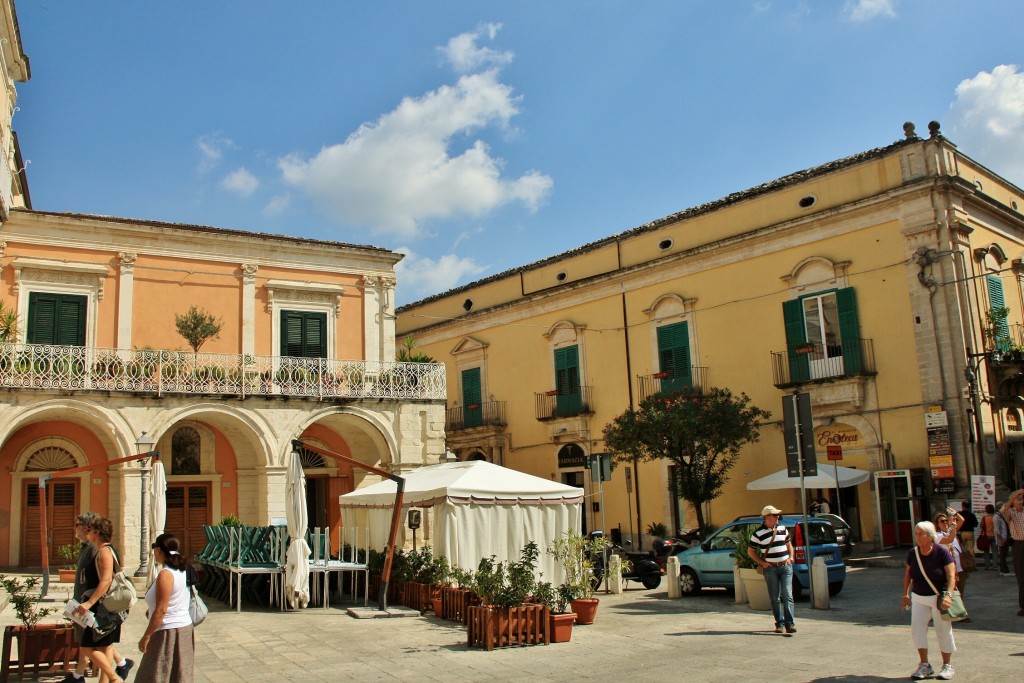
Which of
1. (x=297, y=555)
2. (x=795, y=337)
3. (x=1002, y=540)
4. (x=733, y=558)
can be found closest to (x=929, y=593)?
(x=733, y=558)

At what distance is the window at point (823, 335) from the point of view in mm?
21531

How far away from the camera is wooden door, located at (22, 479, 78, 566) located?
64.8 feet

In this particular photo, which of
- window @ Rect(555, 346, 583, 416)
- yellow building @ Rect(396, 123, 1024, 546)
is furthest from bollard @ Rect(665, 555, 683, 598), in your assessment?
window @ Rect(555, 346, 583, 416)

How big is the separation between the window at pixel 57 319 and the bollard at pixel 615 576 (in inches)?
503

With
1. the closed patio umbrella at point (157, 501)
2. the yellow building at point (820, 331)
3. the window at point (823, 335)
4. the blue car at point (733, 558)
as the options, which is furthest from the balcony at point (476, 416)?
the blue car at point (733, 558)

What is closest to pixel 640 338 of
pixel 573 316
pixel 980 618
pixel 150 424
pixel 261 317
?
pixel 573 316

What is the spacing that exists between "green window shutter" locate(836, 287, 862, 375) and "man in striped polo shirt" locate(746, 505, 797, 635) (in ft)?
36.7

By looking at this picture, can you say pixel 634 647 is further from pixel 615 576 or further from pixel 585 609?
pixel 615 576

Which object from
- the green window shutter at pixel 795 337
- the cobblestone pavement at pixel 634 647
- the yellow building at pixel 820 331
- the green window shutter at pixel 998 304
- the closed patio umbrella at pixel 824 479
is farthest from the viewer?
the green window shutter at pixel 795 337

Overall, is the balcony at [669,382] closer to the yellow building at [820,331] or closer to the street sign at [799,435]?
the yellow building at [820,331]

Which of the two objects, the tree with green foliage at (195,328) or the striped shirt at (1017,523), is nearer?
the striped shirt at (1017,523)

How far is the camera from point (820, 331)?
22297 millimetres

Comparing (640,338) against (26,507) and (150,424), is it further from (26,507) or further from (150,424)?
(26,507)

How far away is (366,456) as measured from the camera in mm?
22781
